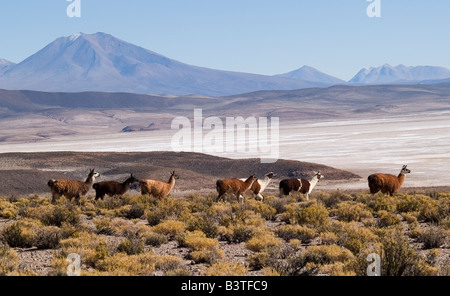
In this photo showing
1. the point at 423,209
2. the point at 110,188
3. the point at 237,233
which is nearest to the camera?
the point at 237,233

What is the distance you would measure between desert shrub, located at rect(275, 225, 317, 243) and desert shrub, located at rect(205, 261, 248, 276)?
292 centimetres

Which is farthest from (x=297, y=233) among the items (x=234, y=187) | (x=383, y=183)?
(x=383, y=183)

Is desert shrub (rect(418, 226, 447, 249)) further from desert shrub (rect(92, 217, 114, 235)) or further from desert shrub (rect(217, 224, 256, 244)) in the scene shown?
desert shrub (rect(92, 217, 114, 235))

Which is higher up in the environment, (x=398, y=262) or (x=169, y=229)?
(x=398, y=262)

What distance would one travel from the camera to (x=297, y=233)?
12070 millimetres

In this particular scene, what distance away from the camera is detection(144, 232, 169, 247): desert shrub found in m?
11.3

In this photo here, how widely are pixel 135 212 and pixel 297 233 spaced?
5.01 meters

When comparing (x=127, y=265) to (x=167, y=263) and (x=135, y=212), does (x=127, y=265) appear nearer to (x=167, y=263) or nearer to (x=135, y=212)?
(x=167, y=263)

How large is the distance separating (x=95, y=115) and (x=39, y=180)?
14722 centimetres

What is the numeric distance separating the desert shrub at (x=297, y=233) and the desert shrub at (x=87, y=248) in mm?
3671

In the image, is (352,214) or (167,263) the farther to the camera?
(352,214)

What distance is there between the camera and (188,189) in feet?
117
